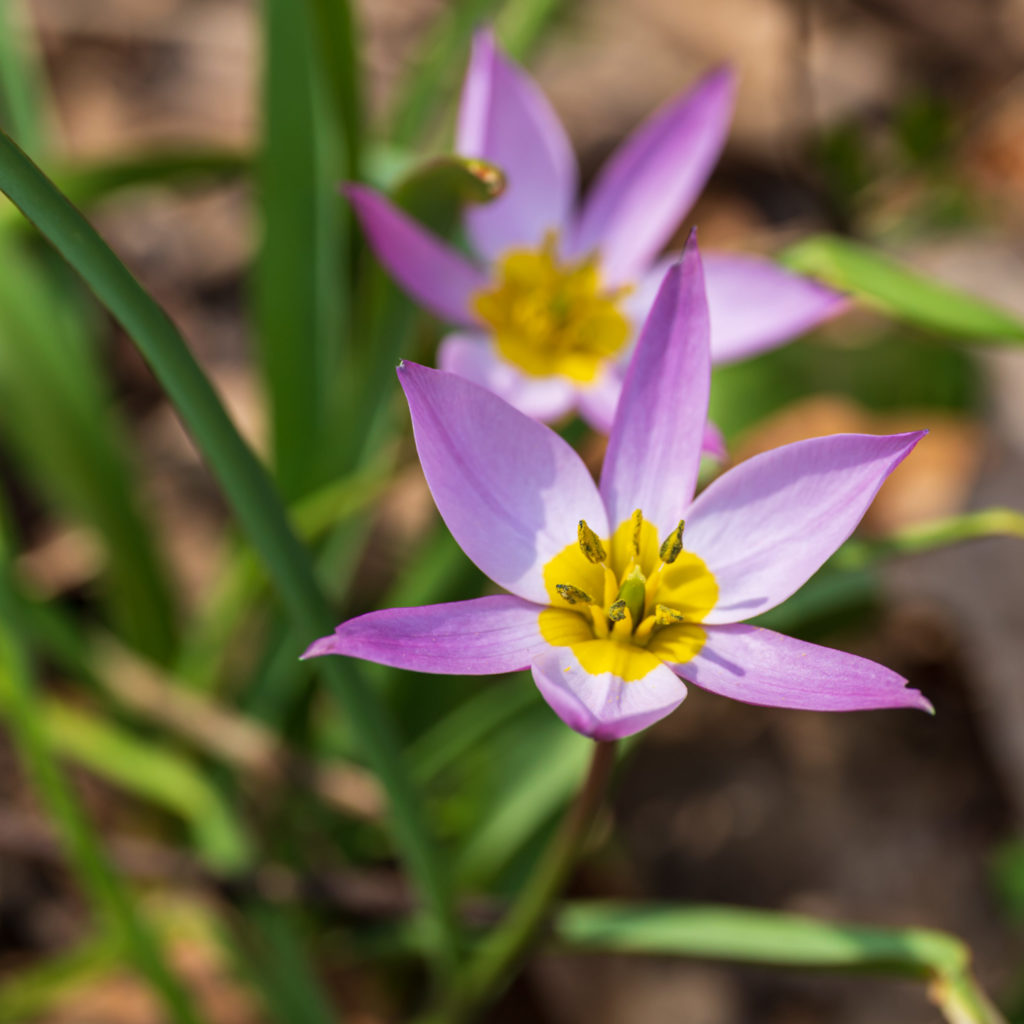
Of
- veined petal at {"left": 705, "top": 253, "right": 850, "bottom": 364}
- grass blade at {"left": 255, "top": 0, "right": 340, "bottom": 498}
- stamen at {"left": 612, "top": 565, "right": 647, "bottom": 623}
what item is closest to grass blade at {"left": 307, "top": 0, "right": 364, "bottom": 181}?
grass blade at {"left": 255, "top": 0, "right": 340, "bottom": 498}

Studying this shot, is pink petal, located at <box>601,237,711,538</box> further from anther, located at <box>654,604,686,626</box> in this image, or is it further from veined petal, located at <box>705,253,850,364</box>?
veined petal, located at <box>705,253,850,364</box>

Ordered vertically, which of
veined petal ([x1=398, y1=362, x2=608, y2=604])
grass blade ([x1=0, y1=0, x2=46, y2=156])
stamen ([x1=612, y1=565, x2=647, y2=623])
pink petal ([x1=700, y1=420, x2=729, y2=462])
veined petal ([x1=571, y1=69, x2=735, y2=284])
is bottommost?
stamen ([x1=612, y1=565, x2=647, y2=623])

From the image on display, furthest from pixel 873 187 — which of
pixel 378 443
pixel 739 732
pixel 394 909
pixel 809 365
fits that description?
pixel 394 909

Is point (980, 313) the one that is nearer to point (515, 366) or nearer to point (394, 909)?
point (515, 366)

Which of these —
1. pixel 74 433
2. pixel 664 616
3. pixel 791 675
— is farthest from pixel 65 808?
pixel 791 675

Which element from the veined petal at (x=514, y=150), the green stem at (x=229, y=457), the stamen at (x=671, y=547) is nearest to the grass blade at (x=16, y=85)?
the veined petal at (x=514, y=150)

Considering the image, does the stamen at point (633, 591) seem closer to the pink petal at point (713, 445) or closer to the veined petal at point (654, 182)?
the pink petal at point (713, 445)
